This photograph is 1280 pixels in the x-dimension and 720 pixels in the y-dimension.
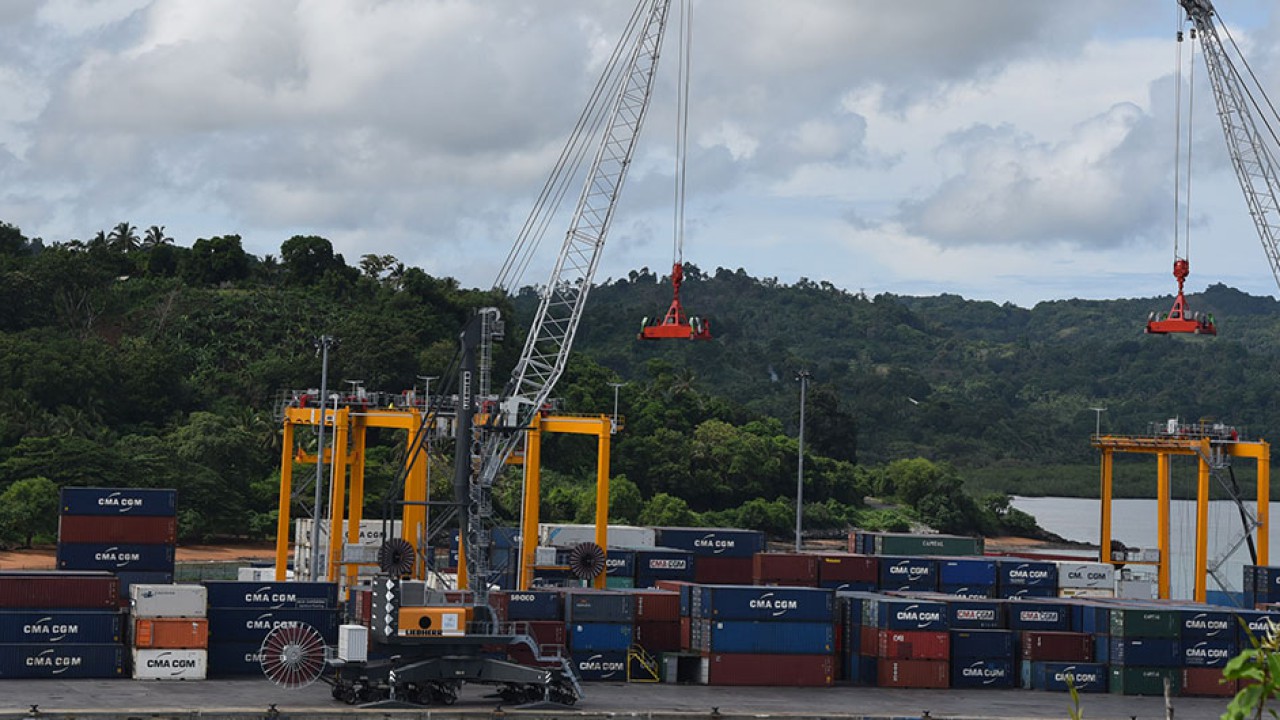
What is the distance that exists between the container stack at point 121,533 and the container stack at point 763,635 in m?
21.8

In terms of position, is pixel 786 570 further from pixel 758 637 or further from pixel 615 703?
pixel 615 703

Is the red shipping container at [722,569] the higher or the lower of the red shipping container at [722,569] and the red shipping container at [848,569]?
the lower

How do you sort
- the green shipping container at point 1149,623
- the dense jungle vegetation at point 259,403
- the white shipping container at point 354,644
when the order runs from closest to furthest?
the white shipping container at point 354,644
the green shipping container at point 1149,623
the dense jungle vegetation at point 259,403

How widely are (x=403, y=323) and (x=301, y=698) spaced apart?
113 metres

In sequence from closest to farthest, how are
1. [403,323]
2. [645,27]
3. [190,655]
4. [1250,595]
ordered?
1. [190,655]
2. [1250,595]
3. [645,27]
4. [403,323]

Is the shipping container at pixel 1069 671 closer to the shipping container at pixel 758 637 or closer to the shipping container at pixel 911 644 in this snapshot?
the shipping container at pixel 911 644

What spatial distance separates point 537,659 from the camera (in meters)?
53.0

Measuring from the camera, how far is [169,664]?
55.6 metres

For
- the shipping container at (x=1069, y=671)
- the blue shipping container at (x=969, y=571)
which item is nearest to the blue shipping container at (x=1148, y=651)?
the shipping container at (x=1069, y=671)

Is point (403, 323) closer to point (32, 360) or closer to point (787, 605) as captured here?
point (32, 360)

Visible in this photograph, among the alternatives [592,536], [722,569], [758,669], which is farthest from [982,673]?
[592,536]

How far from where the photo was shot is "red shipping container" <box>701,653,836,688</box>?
59.6 metres

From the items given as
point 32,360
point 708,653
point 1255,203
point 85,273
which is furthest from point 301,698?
point 85,273

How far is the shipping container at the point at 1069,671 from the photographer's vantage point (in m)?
62.9
